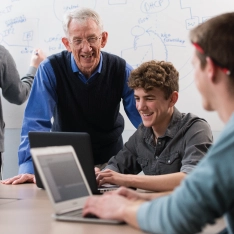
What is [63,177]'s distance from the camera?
4.87 feet

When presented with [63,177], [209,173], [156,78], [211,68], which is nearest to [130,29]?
[156,78]

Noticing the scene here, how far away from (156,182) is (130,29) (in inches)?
54.8

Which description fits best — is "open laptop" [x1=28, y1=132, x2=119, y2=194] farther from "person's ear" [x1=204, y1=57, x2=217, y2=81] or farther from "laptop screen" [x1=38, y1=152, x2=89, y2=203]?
"person's ear" [x1=204, y1=57, x2=217, y2=81]

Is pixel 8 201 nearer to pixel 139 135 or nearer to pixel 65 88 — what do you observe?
pixel 139 135

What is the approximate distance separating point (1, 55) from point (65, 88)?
559 millimetres

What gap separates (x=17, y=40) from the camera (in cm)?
349

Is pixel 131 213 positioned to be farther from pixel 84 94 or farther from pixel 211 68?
pixel 84 94

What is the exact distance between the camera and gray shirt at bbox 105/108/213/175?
215cm

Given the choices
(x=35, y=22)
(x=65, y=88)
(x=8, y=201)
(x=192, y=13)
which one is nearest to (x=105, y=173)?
(x=8, y=201)

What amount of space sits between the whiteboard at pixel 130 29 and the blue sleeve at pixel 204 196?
189 cm

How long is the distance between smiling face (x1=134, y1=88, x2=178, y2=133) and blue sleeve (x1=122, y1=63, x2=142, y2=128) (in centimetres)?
48

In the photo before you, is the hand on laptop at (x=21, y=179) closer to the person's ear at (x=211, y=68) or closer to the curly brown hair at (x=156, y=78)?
the curly brown hair at (x=156, y=78)

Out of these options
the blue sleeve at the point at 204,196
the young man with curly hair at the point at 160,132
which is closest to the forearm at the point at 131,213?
the blue sleeve at the point at 204,196

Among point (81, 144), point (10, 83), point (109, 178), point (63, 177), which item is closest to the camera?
point (63, 177)
